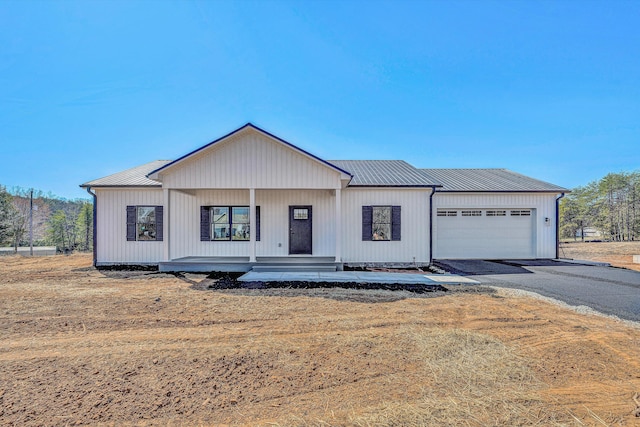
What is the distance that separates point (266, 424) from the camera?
234 centimetres

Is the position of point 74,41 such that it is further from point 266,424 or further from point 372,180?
point 266,424

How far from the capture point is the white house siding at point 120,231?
11227 mm

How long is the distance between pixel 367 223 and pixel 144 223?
8656 millimetres

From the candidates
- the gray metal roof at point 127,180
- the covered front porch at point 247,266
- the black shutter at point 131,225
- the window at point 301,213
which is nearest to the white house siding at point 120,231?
the black shutter at point 131,225

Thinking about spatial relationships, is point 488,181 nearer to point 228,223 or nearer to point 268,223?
point 268,223

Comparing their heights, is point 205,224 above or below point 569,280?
above

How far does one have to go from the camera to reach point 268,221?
11516 mm

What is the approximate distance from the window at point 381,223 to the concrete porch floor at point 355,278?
1.95 metres

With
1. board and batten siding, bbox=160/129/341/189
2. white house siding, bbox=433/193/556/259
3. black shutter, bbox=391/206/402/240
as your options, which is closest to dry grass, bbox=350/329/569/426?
board and batten siding, bbox=160/129/341/189

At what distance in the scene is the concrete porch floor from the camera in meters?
8.27

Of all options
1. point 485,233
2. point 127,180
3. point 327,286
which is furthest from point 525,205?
point 127,180

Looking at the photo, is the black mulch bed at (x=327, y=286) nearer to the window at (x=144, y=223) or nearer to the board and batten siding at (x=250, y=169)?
the board and batten siding at (x=250, y=169)

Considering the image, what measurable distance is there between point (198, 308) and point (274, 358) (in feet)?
9.44

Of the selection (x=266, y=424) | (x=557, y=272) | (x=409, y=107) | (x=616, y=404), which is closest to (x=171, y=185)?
(x=266, y=424)
